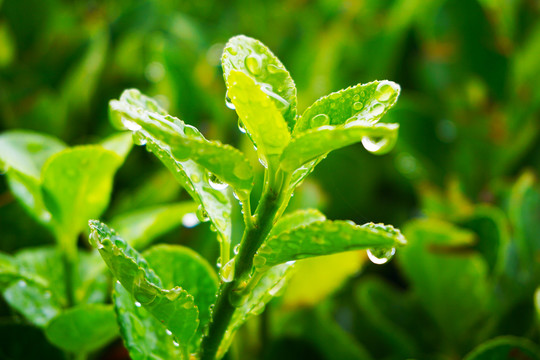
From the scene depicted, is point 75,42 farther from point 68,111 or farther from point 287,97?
point 287,97

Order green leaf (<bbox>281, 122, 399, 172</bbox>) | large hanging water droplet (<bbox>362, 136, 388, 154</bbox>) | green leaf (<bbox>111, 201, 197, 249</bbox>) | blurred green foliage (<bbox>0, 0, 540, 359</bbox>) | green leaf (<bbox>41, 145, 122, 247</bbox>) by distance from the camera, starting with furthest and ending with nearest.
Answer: blurred green foliage (<bbox>0, 0, 540, 359</bbox>), green leaf (<bbox>111, 201, 197, 249</bbox>), green leaf (<bbox>41, 145, 122, 247</bbox>), large hanging water droplet (<bbox>362, 136, 388, 154</bbox>), green leaf (<bbox>281, 122, 399, 172</bbox>)

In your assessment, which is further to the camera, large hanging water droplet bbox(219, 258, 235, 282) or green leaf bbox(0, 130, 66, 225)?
green leaf bbox(0, 130, 66, 225)

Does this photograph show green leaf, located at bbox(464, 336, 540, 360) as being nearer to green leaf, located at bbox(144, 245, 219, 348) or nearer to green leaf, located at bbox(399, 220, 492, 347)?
green leaf, located at bbox(399, 220, 492, 347)

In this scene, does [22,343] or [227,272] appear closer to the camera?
[227,272]

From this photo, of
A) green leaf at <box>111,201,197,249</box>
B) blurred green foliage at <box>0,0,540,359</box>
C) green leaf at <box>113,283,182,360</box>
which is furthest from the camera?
blurred green foliage at <box>0,0,540,359</box>

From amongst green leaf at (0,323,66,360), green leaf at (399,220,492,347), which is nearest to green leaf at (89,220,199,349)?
green leaf at (0,323,66,360)

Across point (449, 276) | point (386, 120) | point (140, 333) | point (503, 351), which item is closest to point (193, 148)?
point (140, 333)

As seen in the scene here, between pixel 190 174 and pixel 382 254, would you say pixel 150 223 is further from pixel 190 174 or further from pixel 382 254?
pixel 382 254
